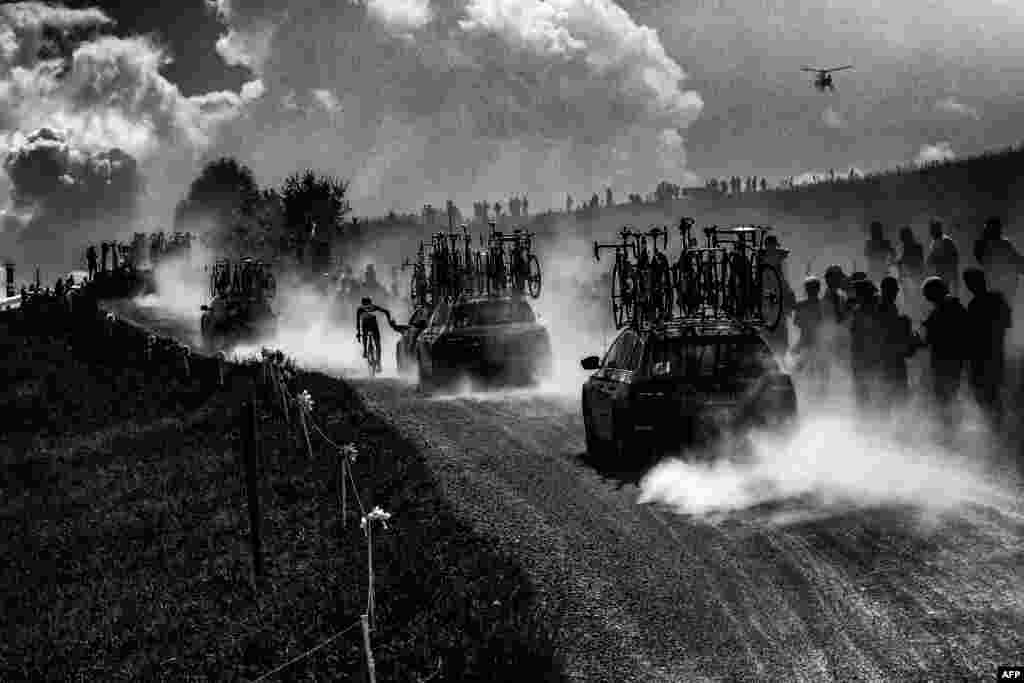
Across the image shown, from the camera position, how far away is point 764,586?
26.0 feet

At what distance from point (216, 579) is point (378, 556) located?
250 cm

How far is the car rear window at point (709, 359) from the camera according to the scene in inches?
449

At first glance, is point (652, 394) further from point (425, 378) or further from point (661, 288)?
point (425, 378)

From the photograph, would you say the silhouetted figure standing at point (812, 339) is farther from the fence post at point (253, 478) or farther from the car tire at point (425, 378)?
the fence post at point (253, 478)

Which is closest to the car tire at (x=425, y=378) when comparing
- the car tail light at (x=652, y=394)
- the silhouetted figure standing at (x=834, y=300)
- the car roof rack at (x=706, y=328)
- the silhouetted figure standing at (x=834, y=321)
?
the silhouetted figure standing at (x=834, y=321)

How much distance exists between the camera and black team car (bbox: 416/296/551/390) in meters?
20.0

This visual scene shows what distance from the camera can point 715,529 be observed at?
9523 millimetres

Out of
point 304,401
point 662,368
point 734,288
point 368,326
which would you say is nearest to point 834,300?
point 734,288

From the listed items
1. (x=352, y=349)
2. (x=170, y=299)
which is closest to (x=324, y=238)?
(x=170, y=299)

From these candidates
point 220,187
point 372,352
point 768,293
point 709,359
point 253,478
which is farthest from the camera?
point 220,187

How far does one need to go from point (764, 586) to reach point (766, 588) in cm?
4

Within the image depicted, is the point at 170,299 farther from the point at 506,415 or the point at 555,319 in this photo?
the point at 506,415

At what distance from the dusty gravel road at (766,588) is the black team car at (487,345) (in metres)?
8.26

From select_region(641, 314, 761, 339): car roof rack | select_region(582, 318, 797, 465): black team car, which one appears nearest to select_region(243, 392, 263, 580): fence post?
select_region(582, 318, 797, 465): black team car
